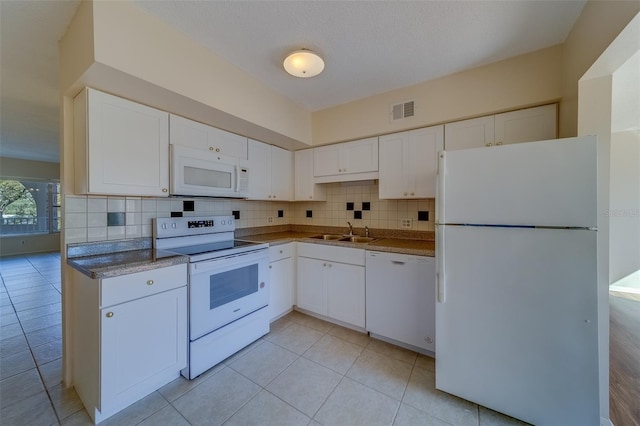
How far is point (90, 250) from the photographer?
5.72ft

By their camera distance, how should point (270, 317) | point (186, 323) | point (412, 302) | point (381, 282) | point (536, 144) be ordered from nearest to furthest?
point (536, 144) → point (186, 323) → point (412, 302) → point (381, 282) → point (270, 317)

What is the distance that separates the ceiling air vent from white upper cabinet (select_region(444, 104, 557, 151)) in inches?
14.5

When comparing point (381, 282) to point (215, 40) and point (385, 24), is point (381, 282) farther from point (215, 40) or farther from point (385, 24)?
point (215, 40)

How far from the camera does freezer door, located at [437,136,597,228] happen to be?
4.07ft

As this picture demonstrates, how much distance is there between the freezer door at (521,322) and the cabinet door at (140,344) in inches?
70.1

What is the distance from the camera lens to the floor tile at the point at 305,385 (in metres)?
1.54

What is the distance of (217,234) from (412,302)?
1.99 meters

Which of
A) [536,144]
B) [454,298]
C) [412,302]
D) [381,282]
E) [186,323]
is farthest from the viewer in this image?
[381,282]

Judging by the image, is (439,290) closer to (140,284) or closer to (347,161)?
(347,161)

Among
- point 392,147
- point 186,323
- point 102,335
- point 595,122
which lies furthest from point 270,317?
point 595,122

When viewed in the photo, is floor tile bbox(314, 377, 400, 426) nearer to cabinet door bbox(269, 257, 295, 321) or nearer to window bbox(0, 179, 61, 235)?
cabinet door bbox(269, 257, 295, 321)

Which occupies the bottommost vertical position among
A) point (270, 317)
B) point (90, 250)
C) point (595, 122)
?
point (270, 317)

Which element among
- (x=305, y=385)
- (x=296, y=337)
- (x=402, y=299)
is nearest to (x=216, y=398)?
(x=305, y=385)

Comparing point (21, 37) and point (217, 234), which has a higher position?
point (21, 37)
